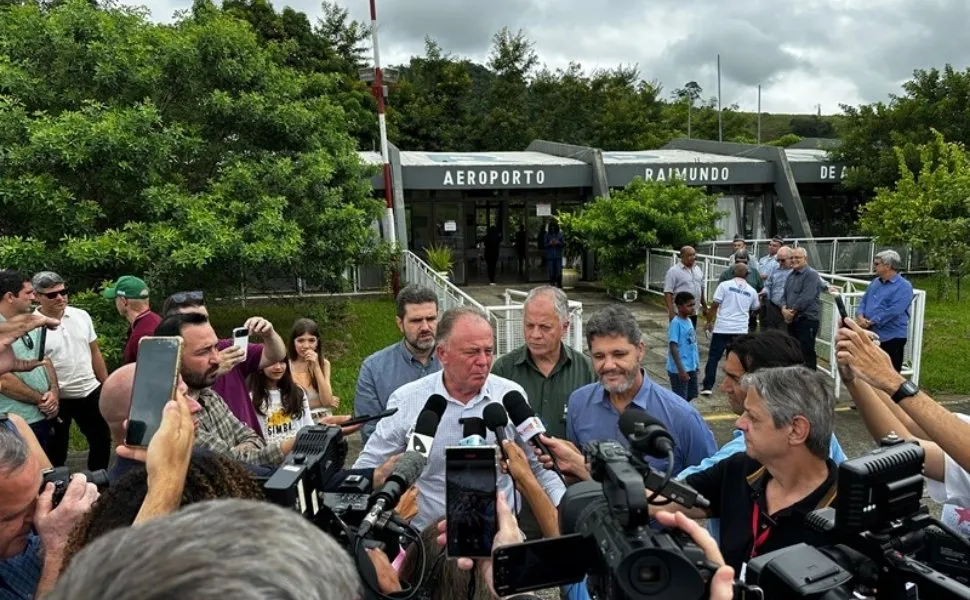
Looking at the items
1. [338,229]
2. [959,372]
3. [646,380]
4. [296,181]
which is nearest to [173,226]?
[296,181]

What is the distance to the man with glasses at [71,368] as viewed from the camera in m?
4.80

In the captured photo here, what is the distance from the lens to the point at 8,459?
6.02ft

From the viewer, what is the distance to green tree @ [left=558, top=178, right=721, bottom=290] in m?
15.5

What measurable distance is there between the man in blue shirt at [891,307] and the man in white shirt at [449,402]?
6.27 meters

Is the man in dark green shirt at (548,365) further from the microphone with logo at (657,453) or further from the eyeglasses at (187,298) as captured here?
the microphone with logo at (657,453)

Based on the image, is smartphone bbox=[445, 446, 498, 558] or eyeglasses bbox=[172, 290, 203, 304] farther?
eyeglasses bbox=[172, 290, 203, 304]

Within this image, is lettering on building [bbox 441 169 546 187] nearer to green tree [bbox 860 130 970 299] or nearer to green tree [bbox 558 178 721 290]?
green tree [bbox 558 178 721 290]

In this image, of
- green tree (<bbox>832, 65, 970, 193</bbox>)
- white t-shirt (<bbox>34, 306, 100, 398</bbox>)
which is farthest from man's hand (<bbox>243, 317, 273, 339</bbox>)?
green tree (<bbox>832, 65, 970, 193</bbox>)

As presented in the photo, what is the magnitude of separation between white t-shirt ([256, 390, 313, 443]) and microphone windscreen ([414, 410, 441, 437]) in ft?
6.69

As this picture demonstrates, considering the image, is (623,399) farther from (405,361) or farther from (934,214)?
(934,214)

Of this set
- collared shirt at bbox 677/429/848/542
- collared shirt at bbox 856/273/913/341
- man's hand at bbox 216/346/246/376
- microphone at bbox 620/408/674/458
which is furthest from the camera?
collared shirt at bbox 856/273/913/341

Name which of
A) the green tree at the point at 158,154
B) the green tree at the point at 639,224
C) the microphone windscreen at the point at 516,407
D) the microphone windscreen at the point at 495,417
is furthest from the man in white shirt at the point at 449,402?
the green tree at the point at 639,224

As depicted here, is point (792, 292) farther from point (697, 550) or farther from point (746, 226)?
point (746, 226)

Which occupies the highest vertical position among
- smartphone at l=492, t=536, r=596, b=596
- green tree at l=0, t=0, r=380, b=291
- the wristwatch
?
green tree at l=0, t=0, r=380, b=291
